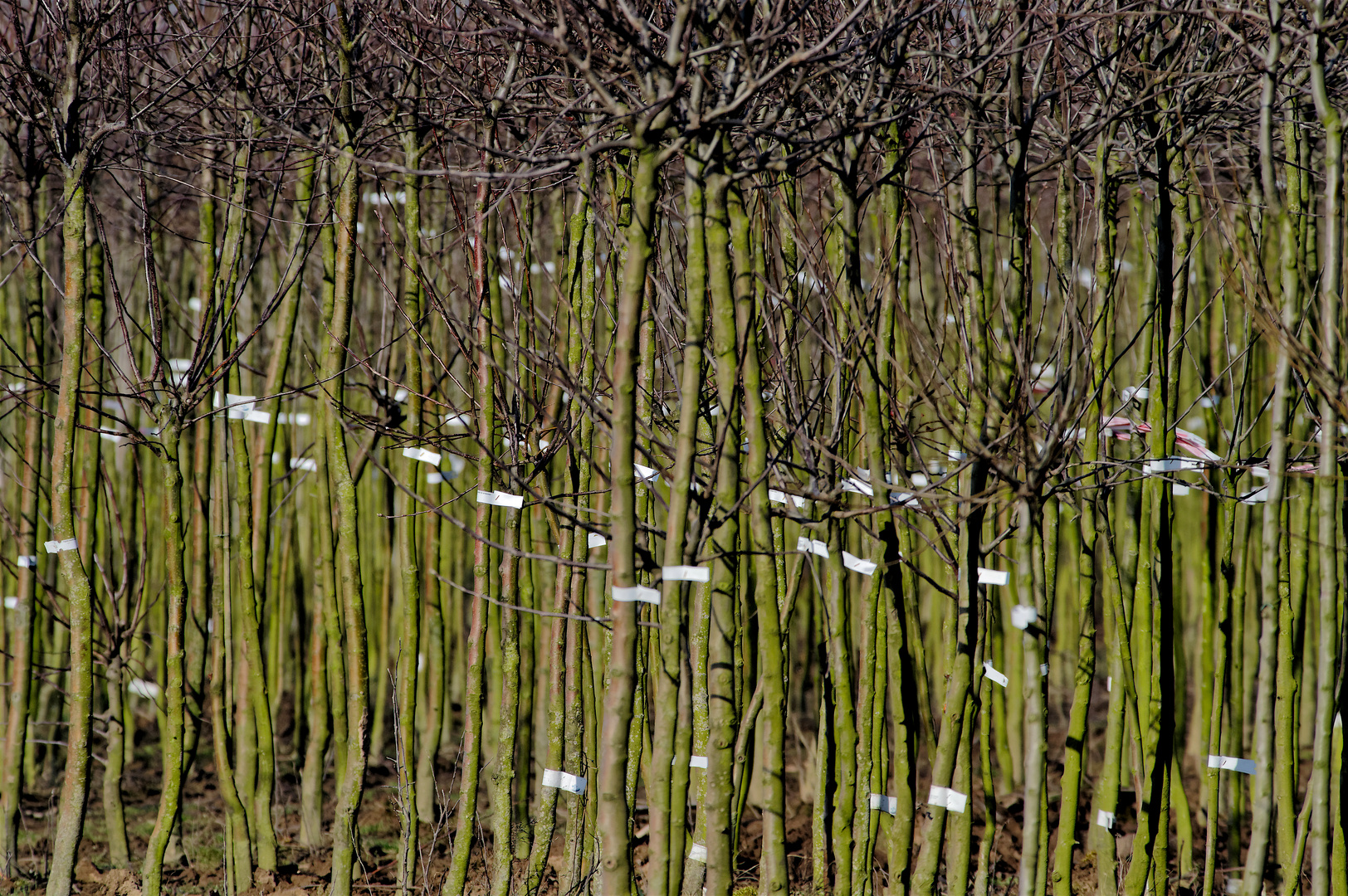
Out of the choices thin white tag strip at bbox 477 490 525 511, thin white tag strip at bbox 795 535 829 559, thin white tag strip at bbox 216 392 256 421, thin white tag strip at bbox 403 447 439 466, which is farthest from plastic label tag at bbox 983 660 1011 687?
thin white tag strip at bbox 216 392 256 421

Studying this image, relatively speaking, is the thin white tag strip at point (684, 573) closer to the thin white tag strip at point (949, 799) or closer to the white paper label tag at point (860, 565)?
the white paper label tag at point (860, 565)

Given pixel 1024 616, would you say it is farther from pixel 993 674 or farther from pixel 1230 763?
pixel 1230 763

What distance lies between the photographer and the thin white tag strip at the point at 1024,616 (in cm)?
264

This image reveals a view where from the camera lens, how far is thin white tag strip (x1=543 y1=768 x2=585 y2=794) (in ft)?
10.7

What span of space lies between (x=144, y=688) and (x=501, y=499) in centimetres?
275

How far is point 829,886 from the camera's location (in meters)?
4.27

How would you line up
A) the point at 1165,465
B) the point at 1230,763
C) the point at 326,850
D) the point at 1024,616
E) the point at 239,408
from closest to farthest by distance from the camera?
1. the point at 1024,616
2. the point at 1165,465
3. the point at 1230,763
4. the point at 239,408
5. the point at 326,850

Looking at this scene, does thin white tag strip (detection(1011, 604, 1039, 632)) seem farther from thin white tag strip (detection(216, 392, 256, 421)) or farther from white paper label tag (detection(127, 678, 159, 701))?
white paper label tag (detection(127, 678, 159, 701))

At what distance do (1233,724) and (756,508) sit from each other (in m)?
3.09

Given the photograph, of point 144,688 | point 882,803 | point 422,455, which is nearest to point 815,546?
point 882,803

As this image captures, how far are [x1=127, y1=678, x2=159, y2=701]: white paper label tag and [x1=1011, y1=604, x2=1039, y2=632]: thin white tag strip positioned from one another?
3267 millimetres

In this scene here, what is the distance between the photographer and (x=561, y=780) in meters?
3.27

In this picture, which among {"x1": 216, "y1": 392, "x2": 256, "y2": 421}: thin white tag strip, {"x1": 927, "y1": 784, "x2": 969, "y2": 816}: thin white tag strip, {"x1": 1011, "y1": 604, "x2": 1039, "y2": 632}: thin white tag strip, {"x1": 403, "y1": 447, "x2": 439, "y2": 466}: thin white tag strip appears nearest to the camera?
{"x1": 1011, "y1": 604, "x2": 1039, "y2": 632}: thin white tag strip

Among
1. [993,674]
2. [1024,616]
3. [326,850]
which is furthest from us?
[326,850]
